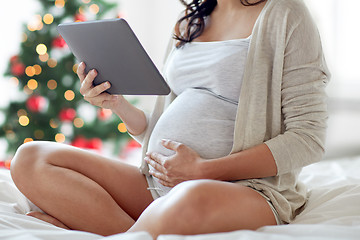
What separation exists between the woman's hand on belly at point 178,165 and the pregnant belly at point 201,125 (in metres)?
0.04

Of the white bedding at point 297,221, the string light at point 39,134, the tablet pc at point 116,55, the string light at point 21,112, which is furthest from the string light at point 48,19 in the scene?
the tablet pc at point 116,55

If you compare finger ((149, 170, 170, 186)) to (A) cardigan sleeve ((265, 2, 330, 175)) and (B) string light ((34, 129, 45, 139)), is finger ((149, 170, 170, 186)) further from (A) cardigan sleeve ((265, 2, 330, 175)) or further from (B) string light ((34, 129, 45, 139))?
(B) string light ((34, 129, 45, 139))

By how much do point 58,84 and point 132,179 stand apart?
1647 mm

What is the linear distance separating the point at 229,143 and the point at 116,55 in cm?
36

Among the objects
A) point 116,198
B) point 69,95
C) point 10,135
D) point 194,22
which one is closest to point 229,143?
point 116,198

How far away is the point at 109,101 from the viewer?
4.03 feet

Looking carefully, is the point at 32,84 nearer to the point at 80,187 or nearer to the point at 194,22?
the point at 194,22

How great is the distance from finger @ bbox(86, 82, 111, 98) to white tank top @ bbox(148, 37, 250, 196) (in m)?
0.18

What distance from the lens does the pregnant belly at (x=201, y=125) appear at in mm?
1080

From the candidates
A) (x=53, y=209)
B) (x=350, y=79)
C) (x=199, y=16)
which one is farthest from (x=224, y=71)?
(x=350, y=79)

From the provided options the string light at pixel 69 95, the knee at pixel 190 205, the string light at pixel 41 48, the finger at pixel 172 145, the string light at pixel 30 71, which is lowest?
the string light at pixel 69 95

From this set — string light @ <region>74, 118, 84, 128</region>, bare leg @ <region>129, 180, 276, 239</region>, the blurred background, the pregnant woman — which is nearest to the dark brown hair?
the pregnant woman

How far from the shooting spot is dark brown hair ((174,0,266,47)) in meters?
1.32

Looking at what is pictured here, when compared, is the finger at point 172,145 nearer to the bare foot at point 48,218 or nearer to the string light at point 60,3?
the bare foot at point 48,218
